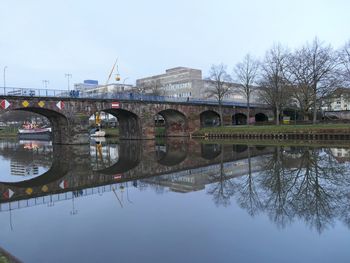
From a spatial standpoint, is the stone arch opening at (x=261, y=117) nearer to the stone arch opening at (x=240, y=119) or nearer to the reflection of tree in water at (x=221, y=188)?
the stone arch opening at (x=240, y=119)

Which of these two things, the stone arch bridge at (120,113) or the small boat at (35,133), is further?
the small boat at (35,133)

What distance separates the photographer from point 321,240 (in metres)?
7.12

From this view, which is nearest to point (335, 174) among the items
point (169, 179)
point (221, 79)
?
point (169, 179)

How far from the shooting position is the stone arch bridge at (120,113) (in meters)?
41.0

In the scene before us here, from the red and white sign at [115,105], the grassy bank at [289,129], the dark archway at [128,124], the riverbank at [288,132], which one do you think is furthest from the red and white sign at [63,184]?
the dark archway at [128,124]

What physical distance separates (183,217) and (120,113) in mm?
47291

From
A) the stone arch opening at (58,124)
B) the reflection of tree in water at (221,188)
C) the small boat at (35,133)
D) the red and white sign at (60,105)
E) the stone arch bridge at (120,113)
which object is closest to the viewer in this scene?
the reflection of tree in water at (221,188)

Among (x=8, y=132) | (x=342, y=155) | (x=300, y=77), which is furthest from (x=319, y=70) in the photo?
(x=8, y=132)

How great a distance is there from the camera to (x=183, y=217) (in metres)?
9.27

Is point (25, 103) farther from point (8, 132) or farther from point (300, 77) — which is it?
point (8, 132)

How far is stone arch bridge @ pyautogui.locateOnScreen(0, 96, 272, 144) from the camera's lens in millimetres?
40969

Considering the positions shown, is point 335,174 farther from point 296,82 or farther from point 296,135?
point 296,82

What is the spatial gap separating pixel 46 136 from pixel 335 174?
76101 millimetres

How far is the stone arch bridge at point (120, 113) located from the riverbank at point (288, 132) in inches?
269
